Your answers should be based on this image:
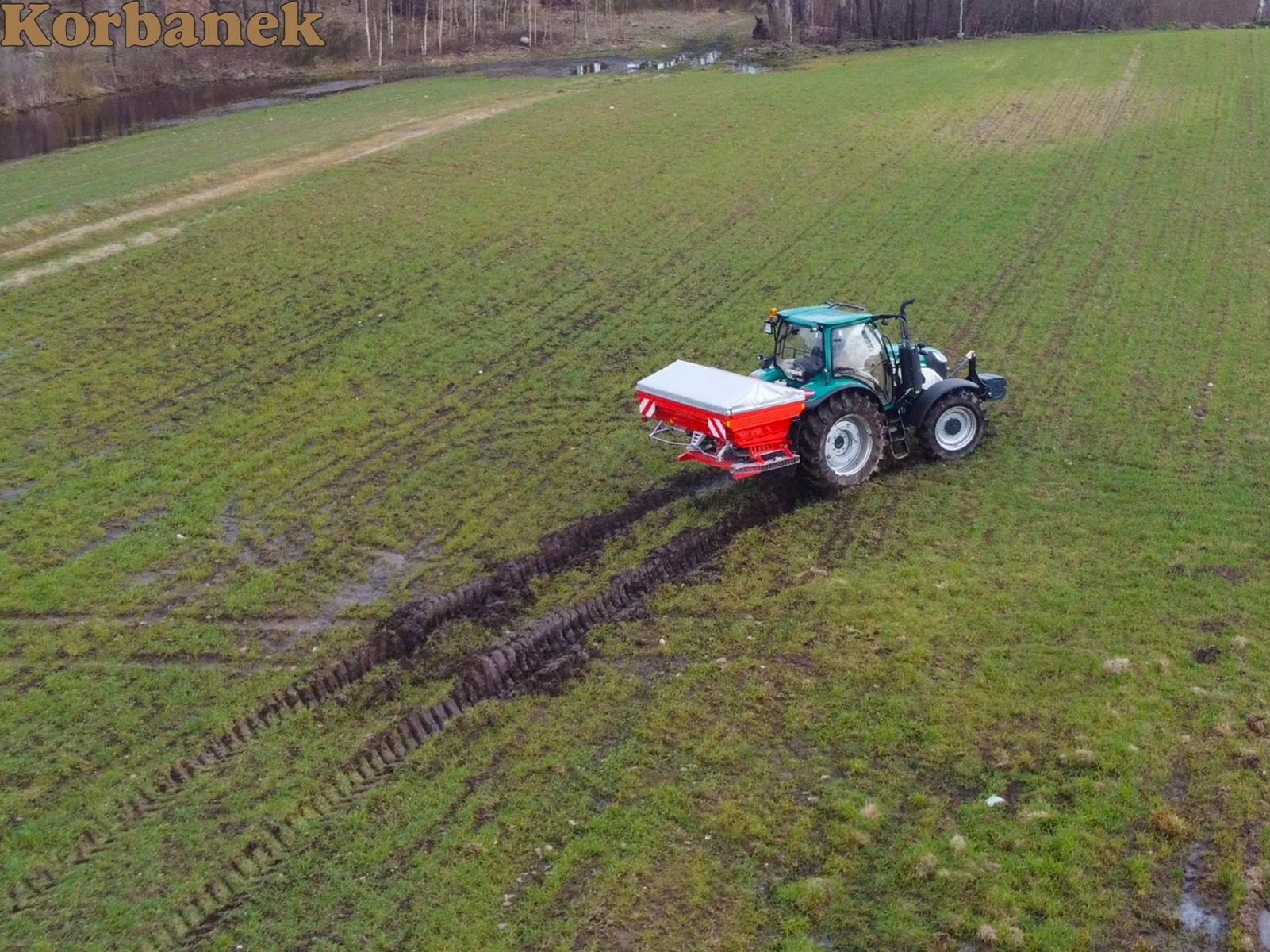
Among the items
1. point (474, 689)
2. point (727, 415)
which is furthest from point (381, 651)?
point (727, 415)

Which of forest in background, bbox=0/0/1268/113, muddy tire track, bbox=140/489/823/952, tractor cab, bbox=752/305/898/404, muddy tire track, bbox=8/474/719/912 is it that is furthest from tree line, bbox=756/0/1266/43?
muddy tire track, bbox=140/489/823/952

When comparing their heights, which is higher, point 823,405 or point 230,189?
point 230,189

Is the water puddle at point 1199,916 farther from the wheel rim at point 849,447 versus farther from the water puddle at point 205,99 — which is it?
the water puddle at point 205,99

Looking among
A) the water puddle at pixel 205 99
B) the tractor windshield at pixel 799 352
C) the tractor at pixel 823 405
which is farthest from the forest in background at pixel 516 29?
the tractor windshield at pixel 799 352

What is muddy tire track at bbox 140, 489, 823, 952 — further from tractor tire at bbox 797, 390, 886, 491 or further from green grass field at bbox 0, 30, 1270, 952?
tractor tire at bbox 797, 390, 886, 491

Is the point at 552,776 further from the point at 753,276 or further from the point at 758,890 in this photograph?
the point at 753,276

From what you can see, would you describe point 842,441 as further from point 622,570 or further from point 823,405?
point 622,570

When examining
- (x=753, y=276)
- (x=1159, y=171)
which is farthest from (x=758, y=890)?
(x=1159, y=171)
